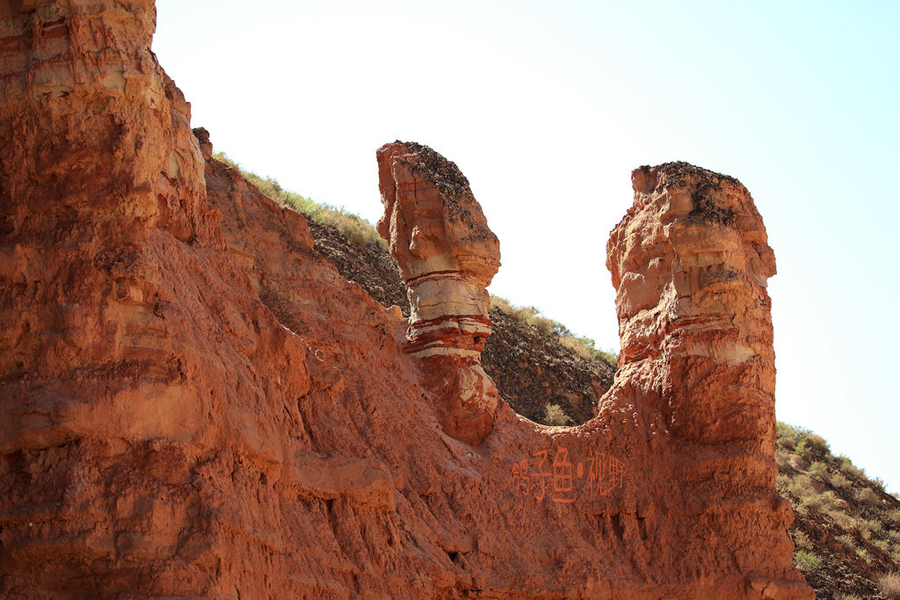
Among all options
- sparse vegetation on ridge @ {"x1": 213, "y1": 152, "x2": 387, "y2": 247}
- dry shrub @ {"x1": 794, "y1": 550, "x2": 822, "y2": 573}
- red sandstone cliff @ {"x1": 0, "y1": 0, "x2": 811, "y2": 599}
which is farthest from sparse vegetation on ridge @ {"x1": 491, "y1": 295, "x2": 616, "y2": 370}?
red sandstone cliff @ {"x1": 0, "y1": 0, "x2": 811, "y2": 599}

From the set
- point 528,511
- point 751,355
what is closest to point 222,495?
point 528,511

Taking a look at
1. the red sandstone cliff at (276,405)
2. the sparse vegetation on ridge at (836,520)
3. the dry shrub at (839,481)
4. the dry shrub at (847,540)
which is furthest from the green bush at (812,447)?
the red sandstone cliff at (276,405)

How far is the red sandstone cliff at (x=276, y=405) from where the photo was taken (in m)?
7.35

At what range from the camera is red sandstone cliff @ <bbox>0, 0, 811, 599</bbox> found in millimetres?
7352

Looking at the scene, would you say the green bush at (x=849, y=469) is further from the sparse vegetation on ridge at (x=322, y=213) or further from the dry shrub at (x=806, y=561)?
the sparse vegetation on ridge at (x=322, y=213)

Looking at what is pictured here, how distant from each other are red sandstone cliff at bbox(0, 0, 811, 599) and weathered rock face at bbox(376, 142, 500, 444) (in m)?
0.28

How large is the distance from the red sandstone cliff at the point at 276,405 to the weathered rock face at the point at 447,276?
0.91 ft

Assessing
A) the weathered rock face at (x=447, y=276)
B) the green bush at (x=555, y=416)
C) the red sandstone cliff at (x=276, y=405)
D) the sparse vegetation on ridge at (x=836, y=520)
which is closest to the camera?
the red sandstone cliff at (x=276, y=405)

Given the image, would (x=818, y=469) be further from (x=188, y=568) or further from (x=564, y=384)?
(x=188, y=568)

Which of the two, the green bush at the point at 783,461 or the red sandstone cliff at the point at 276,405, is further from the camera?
the green bush at the point at 783,461

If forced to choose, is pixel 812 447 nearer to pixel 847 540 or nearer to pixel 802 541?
pixel 847 540

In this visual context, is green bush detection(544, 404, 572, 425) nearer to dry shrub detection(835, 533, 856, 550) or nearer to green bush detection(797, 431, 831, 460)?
dry shrub detection(835, 533, 856, 550)

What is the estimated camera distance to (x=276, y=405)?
380 inches

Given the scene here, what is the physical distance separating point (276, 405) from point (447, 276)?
410cm
